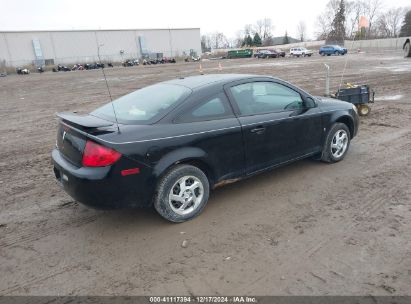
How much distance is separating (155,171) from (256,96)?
1843mm

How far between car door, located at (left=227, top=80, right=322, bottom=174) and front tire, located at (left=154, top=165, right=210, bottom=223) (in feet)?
2.44

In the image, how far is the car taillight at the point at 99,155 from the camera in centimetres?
352

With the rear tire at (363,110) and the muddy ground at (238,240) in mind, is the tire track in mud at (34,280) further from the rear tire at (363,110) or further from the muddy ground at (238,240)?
the rear tire at (363,110)

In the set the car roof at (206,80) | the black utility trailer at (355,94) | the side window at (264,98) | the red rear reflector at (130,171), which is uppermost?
the car roof at (206,80)

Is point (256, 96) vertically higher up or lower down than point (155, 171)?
higher up

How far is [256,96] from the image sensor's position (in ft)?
15.6

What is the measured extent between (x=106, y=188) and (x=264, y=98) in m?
2.46

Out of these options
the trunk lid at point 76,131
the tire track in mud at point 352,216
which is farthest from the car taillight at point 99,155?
the tire track in mud at point 352,216

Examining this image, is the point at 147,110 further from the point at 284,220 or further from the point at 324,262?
the point at 324,262

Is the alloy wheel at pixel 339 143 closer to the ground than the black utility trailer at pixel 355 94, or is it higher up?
closer to the ground

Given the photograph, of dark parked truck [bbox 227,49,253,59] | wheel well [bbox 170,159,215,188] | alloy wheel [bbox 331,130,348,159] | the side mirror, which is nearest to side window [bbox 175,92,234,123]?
wheel well [bbox 170,159,215,188]

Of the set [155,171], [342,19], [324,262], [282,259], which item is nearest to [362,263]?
[324,262]

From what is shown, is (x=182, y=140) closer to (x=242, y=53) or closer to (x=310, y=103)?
(x=310, y=103)

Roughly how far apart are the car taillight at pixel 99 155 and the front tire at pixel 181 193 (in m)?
0.58
